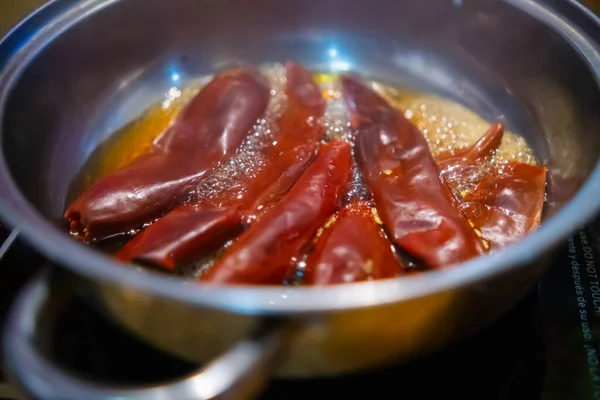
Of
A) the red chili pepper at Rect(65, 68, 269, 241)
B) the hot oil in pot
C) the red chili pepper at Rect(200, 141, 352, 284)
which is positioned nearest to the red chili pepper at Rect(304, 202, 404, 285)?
the red chili pepper at Rect(200, 141, 352, 284)

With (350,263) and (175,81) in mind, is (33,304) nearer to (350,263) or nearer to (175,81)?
(350,263)

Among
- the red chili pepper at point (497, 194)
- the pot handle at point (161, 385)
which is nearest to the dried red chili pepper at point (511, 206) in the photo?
the red chili pepper at point (497, 194)

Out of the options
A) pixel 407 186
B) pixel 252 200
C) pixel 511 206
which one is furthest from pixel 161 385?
pixel 511 206

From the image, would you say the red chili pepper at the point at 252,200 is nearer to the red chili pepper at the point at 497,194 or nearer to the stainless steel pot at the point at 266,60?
the stainless steel pot at the point at 266,60

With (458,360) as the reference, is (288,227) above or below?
above

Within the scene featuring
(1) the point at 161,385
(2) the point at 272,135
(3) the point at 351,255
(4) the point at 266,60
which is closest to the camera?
(1) the point at 161,385

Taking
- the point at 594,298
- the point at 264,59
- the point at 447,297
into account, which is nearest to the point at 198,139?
the point at 264,59

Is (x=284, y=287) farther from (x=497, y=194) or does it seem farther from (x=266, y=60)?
(x=266, y=60)
